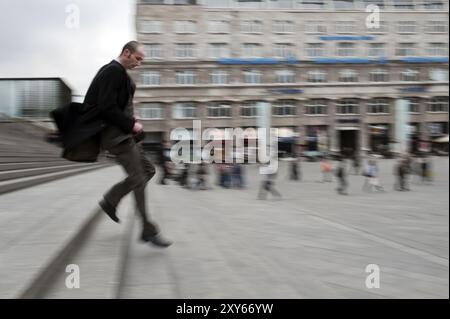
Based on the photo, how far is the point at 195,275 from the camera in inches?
134

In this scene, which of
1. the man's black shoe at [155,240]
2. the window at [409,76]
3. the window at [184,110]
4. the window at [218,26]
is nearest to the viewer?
the man's black shoe at [155,240]

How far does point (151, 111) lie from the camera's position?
45.0m

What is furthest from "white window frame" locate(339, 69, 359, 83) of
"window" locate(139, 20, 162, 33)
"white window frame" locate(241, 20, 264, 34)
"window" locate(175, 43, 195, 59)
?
"window" locate(139, 20, 162, 33)

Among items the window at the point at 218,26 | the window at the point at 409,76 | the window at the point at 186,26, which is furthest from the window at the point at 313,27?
the window at the point at 186,26

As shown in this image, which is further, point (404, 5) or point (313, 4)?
point (404, 5)

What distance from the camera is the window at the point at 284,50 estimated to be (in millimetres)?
48794

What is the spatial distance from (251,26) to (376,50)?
49.2ft

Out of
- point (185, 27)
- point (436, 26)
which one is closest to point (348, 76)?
point (436, 26)

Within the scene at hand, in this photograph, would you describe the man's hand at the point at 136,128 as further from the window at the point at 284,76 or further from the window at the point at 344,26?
the window at the point at 344,26

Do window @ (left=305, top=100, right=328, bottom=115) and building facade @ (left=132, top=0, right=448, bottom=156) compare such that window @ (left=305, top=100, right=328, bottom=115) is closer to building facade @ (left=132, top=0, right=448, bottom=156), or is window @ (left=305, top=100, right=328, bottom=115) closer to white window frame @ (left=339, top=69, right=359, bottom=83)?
building facade @ (left=132, top=0, right=448, bottom=156)

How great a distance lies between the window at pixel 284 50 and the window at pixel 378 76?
935 centimetres

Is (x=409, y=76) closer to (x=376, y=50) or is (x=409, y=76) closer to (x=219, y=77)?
(x=376, y=50)
